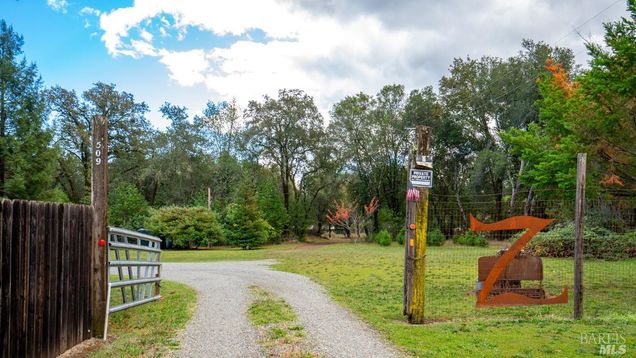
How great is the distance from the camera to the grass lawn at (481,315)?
5.44 m

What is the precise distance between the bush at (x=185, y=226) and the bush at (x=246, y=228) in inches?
42.6

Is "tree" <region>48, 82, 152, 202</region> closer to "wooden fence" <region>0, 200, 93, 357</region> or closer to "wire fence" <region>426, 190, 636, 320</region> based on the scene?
"wire fence" <region>426, 190, 636, 320</region>

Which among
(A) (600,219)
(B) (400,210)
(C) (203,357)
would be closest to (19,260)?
(C) (203,357)

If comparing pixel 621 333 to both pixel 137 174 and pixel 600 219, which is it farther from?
pixel 137 174

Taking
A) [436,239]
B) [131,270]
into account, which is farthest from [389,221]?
[131,270]

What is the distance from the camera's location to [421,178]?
7375 millimetres

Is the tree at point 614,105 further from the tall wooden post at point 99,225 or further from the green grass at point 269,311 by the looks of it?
the tall wooden post at point 99,225

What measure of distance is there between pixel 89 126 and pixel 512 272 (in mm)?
34972

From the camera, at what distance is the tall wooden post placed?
20.0ft

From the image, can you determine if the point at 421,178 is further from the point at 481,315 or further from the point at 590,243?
the point at 590,243

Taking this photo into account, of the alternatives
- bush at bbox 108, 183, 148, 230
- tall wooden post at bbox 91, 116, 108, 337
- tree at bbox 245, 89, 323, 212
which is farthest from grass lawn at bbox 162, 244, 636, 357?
tree at bbox 245, 89, 323, 212

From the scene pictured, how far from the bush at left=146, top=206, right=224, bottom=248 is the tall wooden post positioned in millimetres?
22661

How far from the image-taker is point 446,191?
38344mm

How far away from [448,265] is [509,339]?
36.3 feet
